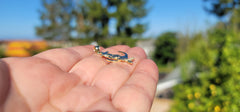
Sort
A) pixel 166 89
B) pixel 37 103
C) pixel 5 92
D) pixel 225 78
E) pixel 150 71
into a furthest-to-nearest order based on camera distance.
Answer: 1. pixel 166 89
2. pixel 225 78
3. pixel 150 71
4. pixel 37 103
5. pixel 5 92

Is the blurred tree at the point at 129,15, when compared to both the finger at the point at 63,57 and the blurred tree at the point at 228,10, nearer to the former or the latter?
the blurred tree at the point at 228,10

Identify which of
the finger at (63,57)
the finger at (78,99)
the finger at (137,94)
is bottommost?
the finger at (78,99)

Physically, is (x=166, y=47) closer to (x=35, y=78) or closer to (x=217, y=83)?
(x=217, y=83)

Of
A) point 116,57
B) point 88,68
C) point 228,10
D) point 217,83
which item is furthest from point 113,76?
point 228,10

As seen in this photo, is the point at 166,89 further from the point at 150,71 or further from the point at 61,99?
the point at 61,99

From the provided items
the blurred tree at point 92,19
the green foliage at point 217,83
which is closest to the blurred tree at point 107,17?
the blurred tree at point 92,19

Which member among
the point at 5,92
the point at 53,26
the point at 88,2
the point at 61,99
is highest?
the point at 5,92

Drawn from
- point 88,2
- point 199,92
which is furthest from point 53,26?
point 199,92
